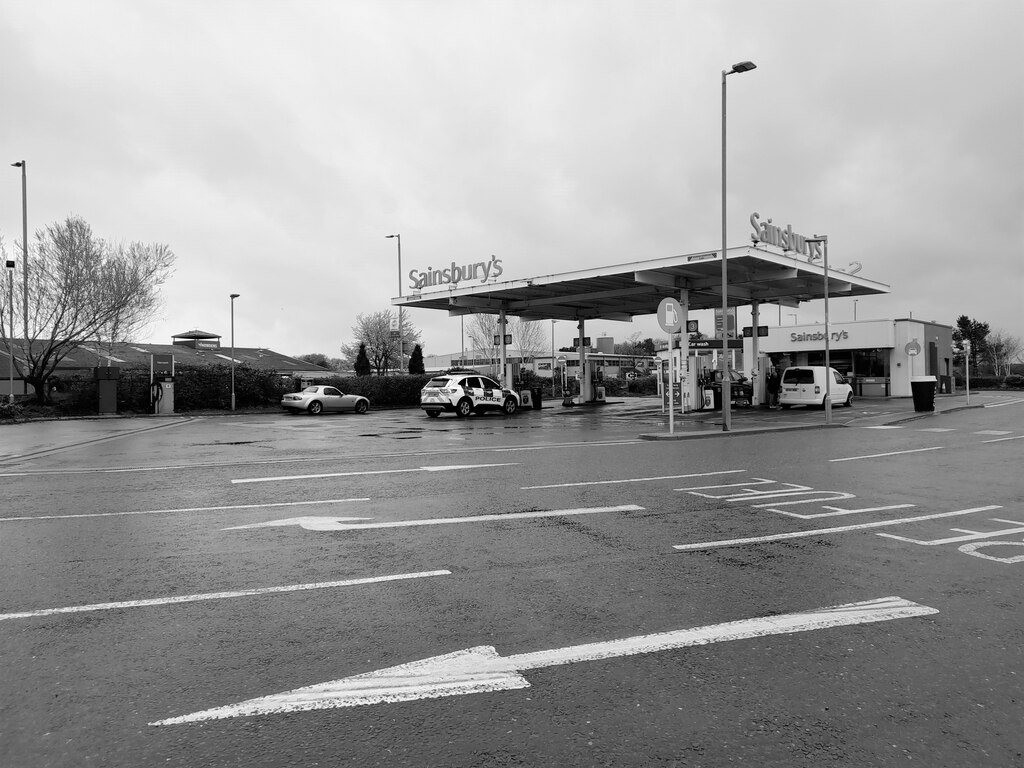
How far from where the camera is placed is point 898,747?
290 cm

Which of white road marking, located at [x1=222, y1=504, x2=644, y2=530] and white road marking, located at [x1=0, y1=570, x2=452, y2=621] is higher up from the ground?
white road marking, located at [x1=222, y1=504, x2=644, y2=530]

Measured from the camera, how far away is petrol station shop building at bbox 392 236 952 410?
26.4m

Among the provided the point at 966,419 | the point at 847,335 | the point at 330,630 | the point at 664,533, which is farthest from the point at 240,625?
the point at 847,335

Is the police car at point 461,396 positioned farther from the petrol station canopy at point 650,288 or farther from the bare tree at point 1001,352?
the bare tree at point 1001,352

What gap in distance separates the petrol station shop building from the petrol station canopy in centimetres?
5

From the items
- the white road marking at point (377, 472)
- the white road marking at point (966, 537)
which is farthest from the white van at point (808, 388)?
the white road marking at point (966, 537)

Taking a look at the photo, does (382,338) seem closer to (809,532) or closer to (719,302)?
(719,302)

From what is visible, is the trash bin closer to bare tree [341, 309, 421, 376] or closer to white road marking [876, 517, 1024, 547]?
white road marking [876, 517, 1024, 547]

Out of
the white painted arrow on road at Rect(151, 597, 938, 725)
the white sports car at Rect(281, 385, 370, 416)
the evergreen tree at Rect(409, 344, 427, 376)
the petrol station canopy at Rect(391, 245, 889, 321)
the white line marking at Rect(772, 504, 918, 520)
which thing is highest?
the petrol station canopy at Rect(391, 245, 889, 321)

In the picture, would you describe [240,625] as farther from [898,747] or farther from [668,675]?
[898,747]

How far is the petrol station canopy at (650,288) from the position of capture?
85.6ft

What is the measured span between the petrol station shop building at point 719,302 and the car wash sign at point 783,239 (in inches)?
Result: 3.2

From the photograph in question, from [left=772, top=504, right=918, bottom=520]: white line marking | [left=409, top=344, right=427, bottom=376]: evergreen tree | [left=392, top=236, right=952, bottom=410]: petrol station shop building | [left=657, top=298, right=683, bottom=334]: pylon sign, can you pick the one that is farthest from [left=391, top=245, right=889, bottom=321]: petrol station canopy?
[left=409, top=344, right=427, bottom=376]: evergreen tree

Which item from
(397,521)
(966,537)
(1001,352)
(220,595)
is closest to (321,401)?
(397,521)
